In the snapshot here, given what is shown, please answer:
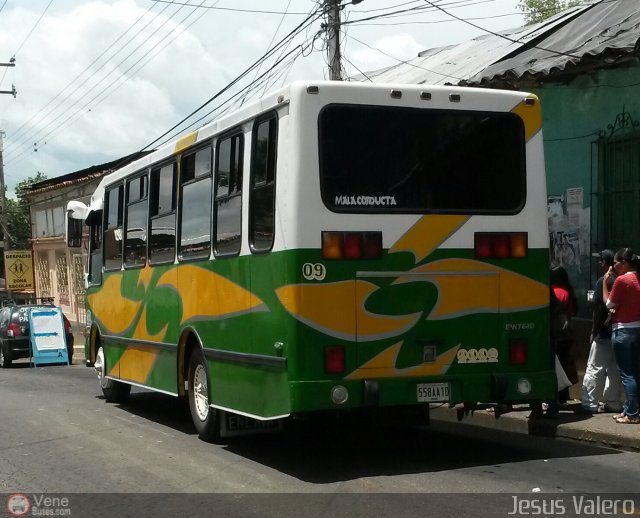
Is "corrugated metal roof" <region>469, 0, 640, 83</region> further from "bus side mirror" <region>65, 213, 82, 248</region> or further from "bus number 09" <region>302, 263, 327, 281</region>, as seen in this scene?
"bus side mirror" <region>65, 213, 82, 248</region>

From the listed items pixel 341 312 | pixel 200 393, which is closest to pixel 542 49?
pixel 200 393

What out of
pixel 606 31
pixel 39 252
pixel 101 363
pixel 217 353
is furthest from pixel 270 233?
pixel 39 252

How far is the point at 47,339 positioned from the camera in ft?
83.4

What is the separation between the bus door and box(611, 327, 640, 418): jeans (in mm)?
2179

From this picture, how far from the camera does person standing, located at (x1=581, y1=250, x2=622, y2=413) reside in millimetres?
10648

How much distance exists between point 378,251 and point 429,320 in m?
0.75

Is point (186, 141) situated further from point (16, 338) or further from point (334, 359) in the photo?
point (16, 338)

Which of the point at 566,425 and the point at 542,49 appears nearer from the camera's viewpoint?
the point at 566,425

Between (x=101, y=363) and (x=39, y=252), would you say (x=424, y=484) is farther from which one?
(x=39, y=252)

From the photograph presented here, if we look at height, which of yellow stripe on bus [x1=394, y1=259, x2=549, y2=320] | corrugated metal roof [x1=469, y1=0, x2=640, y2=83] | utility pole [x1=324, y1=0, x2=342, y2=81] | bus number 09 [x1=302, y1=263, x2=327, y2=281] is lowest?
yellow stripe on bus [x1=394, y1=259, x2=549, y2=320]

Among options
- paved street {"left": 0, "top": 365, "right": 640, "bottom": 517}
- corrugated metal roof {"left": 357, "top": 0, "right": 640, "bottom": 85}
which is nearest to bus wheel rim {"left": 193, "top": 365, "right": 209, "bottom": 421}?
paved street {"left": 0, "top": 365, "right": 640, "bottom": 517}

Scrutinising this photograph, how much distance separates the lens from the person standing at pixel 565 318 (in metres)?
10.6

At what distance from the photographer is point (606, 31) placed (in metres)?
13.8

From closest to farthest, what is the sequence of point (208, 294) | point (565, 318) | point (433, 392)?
point (433, 392) → point (208, 294) → point (565, 318)
